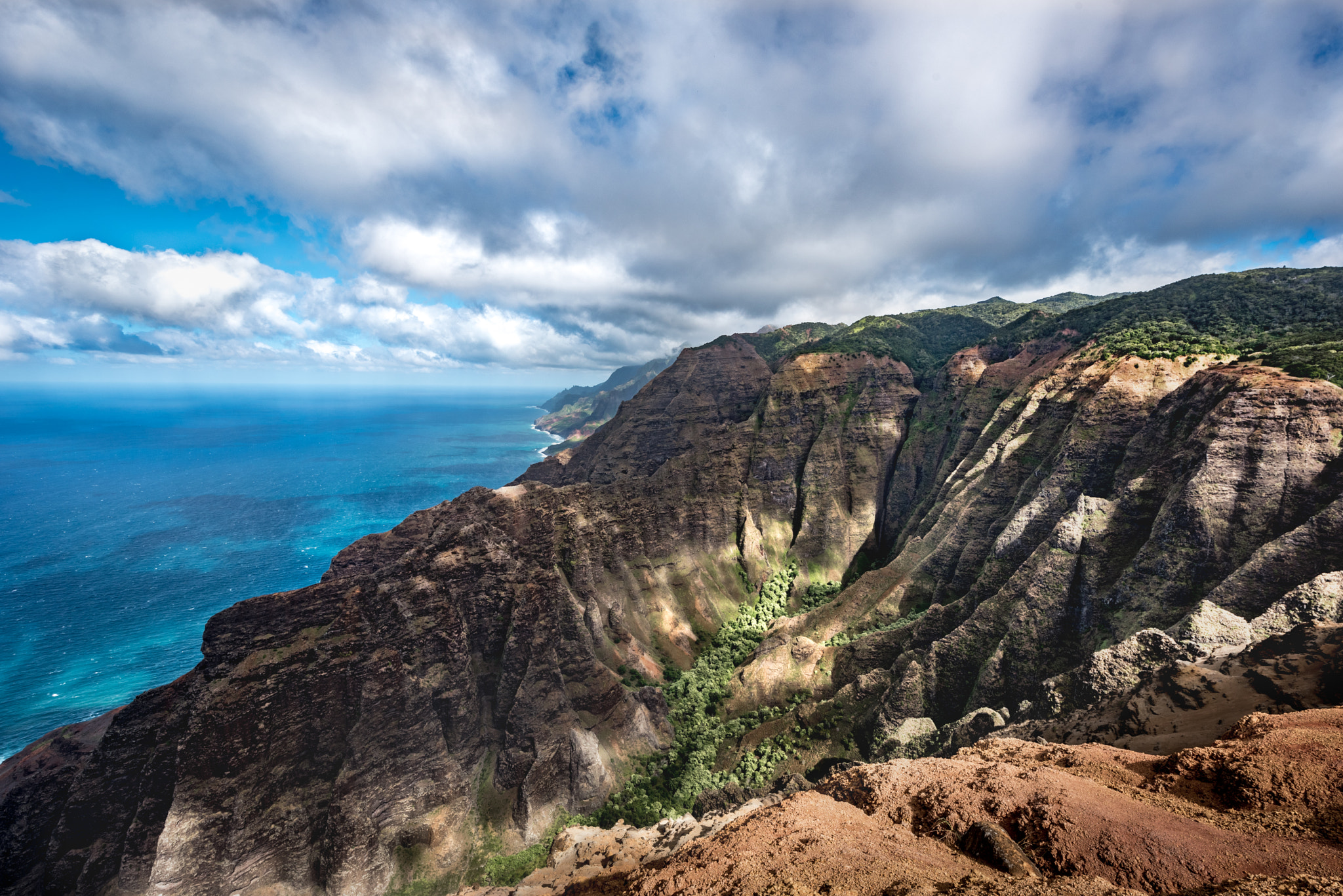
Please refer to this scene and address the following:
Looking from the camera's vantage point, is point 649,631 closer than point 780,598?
Yes

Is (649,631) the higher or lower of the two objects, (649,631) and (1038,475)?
the lower

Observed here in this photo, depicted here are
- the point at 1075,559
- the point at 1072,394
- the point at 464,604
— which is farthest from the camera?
the point at 1072,394

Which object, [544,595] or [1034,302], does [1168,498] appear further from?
[1034,302]

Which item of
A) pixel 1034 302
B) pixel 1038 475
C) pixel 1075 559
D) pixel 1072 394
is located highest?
pixel 1034 302

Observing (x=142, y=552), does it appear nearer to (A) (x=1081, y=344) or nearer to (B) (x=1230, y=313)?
(A) (x=1081, y=344)

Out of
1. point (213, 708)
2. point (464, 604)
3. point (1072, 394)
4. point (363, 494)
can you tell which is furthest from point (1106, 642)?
point (363, 494)
